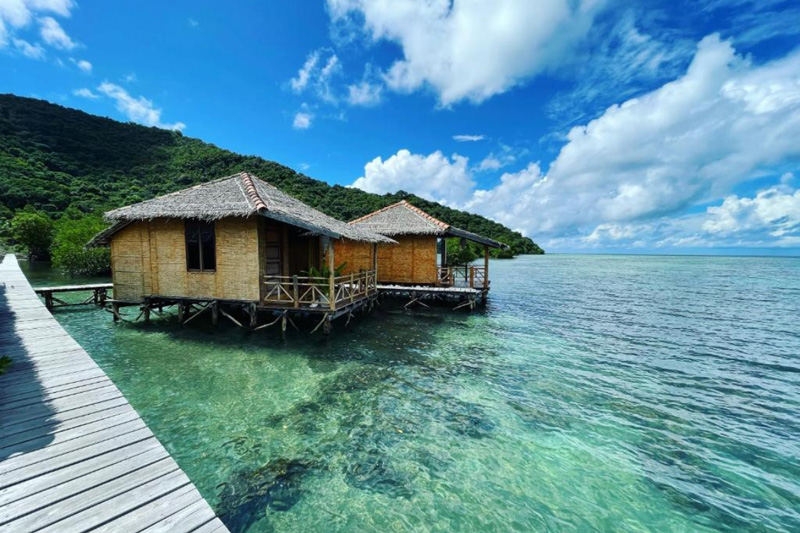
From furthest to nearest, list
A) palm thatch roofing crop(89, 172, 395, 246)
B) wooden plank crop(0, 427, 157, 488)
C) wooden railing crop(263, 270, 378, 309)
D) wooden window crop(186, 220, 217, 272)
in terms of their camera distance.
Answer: wooden window crop(186, 220, 217, 272)
wooden railing crop(263, 270, 378, 309)
palm thatch roofing crop(89, 172, 395, 246)
wooden plank crop(0, 427, 157, 488)

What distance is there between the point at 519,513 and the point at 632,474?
84.2 inches

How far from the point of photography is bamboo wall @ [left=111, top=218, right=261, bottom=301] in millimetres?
11125

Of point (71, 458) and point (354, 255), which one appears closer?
point (71, 458)

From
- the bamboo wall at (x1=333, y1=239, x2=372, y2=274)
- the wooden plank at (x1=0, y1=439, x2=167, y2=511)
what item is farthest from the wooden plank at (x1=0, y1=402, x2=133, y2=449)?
the bamboo wall at (x1=333, y1=239, x2=372, y2=274)

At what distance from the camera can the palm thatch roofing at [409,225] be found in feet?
55.7

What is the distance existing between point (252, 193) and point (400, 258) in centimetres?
896

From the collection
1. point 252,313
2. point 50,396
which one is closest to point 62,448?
point 50,396

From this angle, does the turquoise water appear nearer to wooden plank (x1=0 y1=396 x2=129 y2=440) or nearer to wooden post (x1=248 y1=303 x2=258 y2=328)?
wooden post (x1=248 y1=303 x2=258 y2=328)

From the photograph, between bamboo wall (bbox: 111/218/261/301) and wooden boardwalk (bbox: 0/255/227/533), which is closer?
wooden boardwalk (bbox: 0/255/227/533)

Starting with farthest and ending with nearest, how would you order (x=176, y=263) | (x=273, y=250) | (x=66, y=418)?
(x=273, y=250), (x=176, y=263), (x=66, y=418)

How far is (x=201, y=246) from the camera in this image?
37.9 ft

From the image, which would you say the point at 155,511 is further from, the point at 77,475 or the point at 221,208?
the point at 221,208

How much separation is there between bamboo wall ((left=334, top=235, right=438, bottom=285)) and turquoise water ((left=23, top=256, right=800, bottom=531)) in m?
6.45

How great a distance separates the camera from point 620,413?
6688 mm
